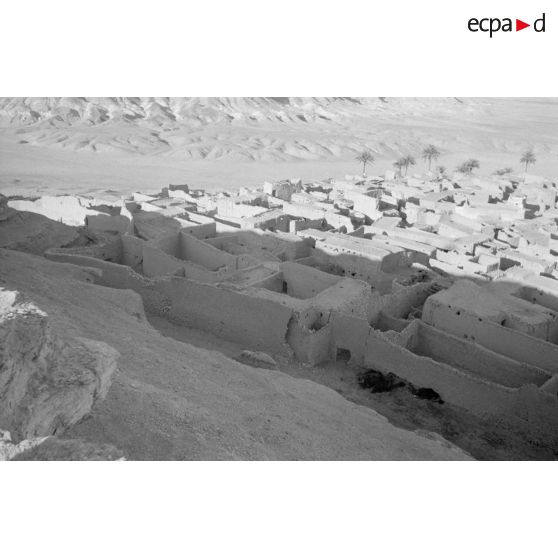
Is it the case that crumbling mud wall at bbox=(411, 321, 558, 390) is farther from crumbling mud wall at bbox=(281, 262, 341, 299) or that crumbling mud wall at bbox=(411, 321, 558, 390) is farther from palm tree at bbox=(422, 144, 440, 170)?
palm tree at bbox=(422, 144, 440, 170)

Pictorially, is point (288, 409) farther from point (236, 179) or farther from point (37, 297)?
point (236, 179)

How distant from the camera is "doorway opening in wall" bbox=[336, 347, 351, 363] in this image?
42.7 ft

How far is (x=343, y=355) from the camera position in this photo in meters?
13.1

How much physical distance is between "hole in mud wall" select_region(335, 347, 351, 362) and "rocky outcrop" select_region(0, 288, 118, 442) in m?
8.19

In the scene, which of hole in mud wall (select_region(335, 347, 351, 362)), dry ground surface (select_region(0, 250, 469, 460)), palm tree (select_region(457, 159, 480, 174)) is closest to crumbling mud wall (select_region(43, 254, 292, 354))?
hole in mud wall (select_region(335, 347, 351, 362))

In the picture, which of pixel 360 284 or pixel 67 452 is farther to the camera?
pixel 360 284

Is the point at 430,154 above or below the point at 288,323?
above

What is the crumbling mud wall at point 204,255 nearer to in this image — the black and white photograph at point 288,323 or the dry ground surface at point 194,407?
the black and white photograph at point 288,323

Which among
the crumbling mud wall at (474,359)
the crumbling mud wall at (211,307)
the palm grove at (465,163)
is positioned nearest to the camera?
the crumbling mud wall at (474,359)

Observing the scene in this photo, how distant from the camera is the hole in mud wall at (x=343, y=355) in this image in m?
13.0

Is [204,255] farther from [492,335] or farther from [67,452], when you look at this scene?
[67,452]
